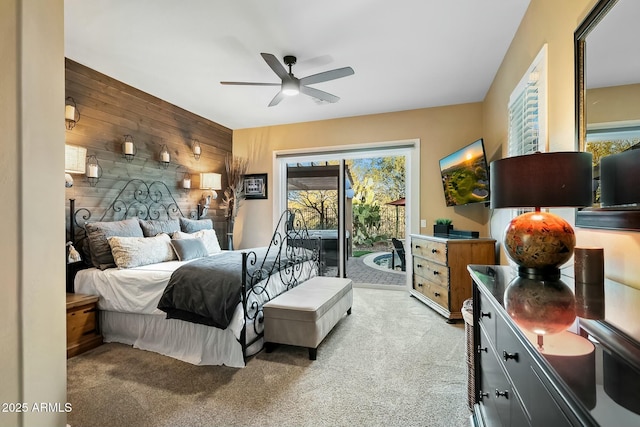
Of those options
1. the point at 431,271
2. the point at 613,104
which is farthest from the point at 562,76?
the point at 431,271

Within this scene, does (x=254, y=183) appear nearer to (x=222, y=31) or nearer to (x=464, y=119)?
(x=222, y=31)

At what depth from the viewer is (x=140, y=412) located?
190 cm

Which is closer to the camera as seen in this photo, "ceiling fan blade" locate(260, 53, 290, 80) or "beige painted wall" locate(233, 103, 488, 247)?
"ceiling fan blade" locate(260, 53, 290, 80)

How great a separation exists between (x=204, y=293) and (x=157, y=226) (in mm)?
1725

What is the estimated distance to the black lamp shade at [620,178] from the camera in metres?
1.11

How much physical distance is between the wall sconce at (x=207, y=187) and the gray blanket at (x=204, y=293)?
7.74 ft

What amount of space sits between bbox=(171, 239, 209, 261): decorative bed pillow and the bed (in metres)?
0.01

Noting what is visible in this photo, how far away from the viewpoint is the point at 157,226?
3.71m

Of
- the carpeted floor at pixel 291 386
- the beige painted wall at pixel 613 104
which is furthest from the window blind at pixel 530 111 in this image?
the carpeted floor at pixel 291 386

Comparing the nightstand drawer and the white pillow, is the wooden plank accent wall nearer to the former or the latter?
the white pillow

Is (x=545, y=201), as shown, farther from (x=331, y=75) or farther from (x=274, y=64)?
(x=274, y=64)

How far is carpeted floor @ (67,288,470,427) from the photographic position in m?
1.84

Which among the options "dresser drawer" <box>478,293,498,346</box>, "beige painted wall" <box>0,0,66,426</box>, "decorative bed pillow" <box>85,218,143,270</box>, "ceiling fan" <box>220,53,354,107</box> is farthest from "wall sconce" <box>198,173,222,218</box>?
"dresser drawer" <box>478,293,498,346</box>

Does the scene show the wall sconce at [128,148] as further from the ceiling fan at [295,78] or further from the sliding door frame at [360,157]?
the sliding door frame at [360,157]
